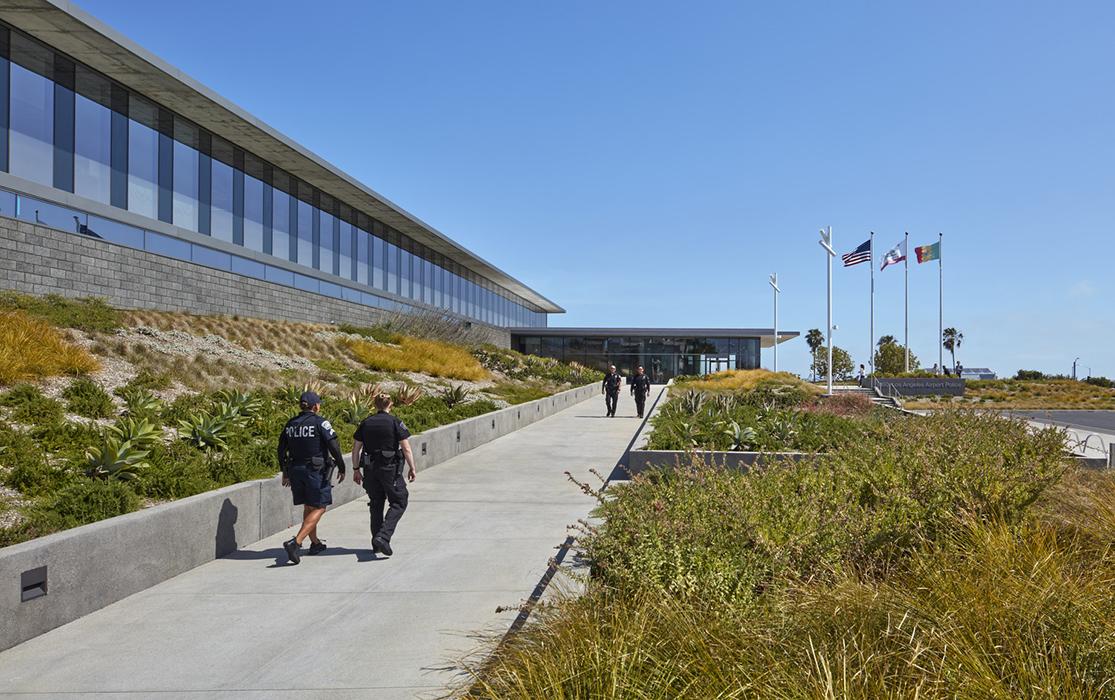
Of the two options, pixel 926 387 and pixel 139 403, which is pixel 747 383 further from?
pixel 139 403

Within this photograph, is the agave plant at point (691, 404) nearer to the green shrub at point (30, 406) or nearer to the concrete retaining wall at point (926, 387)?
the green shrub at point (30, 406)

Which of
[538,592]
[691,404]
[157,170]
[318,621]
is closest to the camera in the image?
[318,621]

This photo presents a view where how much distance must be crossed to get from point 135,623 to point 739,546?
4.55 meters

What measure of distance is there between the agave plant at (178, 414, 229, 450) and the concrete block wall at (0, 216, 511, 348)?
1047 centimetres

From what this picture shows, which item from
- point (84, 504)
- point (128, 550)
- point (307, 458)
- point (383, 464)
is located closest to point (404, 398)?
point (383, 464)

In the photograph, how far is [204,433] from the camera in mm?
10047

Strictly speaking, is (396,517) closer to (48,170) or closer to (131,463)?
(131,463)

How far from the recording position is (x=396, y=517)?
789 centimetres

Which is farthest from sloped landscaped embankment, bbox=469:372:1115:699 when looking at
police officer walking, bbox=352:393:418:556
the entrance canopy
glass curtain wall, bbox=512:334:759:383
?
glass curtain wall, bbox=512:334:759:383

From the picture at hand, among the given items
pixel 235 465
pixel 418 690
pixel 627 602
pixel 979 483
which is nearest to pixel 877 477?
pixel 979 483

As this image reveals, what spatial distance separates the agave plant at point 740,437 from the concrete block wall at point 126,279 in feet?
53.5

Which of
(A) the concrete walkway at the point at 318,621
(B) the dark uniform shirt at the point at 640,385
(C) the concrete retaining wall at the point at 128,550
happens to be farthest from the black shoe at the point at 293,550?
(B) the dark uniform shirt at the point at 640,385

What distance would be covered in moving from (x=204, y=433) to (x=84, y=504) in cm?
305

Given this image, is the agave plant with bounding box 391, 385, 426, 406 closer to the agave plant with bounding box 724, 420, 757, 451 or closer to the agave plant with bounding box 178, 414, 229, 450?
the agave plant with bounding box 178, 414, 229, 450
